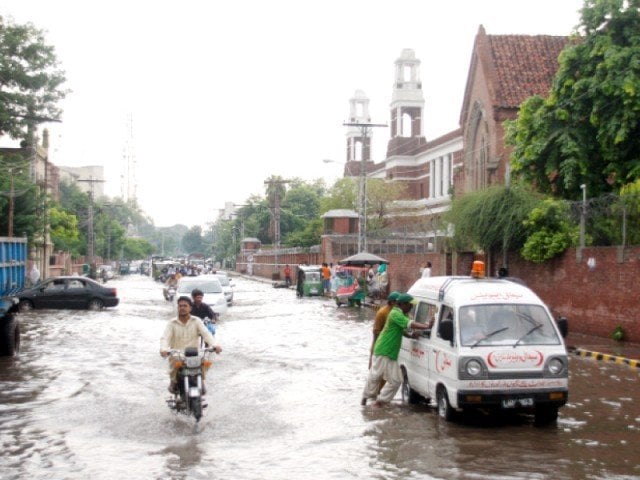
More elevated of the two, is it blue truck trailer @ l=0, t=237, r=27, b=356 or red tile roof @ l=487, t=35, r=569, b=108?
red tile roof @ l=487, t=35, r=569, b=108

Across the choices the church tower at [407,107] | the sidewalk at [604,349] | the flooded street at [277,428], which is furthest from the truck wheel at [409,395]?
the church tower at [407,107]

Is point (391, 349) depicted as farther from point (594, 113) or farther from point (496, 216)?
point (594, 113)

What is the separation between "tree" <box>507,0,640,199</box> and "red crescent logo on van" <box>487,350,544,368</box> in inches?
727

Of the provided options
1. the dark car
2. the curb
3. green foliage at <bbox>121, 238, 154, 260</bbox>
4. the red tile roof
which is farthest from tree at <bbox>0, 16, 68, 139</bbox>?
green foliage at <bbox>121, 238, 154, 260</bbox>

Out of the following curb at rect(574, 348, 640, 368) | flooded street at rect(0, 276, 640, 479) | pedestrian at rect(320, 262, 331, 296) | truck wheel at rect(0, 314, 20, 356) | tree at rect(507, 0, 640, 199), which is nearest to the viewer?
flooded street at rect(0, 276, 640, 479)

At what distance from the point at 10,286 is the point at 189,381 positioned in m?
9.37

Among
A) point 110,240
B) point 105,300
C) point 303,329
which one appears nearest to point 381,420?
point 303,329

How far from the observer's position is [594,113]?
29.6 metres

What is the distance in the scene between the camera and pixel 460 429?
11.7 meters

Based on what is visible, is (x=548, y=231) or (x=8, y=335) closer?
(x=8, y=335)

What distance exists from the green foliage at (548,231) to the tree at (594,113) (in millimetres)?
2160

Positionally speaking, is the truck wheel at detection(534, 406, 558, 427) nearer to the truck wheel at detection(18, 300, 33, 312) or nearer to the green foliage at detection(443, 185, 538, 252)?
the green foliage at detection(443, 185, 538, 252)

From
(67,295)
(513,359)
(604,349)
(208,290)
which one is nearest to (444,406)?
(513,359)

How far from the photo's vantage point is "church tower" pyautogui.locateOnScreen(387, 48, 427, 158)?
88.9 meters
